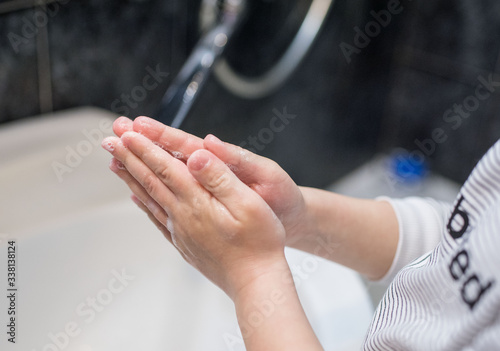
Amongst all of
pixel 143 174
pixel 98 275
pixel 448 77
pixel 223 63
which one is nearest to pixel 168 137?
pixel 143 174

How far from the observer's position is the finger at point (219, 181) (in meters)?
0.46

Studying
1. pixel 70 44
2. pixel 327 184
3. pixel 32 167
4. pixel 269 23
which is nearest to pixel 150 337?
pixel 32 167

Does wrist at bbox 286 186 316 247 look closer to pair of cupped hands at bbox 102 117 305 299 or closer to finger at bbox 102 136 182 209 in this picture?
pair of cupped hands at bbox 102 117 305 299

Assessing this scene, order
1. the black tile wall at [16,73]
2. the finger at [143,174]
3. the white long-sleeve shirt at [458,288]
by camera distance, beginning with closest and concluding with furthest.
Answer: the white long-sleeve shirt at [458,288]
the finger at [143,174]
the black tile wall at [16,73]

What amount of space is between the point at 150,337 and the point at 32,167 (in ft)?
0.83

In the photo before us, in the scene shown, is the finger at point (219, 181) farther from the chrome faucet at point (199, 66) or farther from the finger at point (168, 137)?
the chrome faucet at point (199, 66)

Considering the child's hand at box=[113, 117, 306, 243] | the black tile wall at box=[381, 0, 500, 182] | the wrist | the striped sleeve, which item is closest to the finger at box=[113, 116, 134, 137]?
the child's hand at box=[113, 117, 306, 243]

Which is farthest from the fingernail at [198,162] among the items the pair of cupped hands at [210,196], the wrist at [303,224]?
the wrist at [303,224]

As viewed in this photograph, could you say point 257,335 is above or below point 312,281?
above

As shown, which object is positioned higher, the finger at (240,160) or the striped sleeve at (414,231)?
the finger at (240,160)

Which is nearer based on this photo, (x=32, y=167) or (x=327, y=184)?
(x=32, y=167)

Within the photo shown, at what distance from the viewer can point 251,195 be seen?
1.51 feet

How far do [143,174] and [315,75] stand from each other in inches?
28.7

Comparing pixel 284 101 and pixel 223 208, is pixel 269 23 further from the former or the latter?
pixel 223 208
